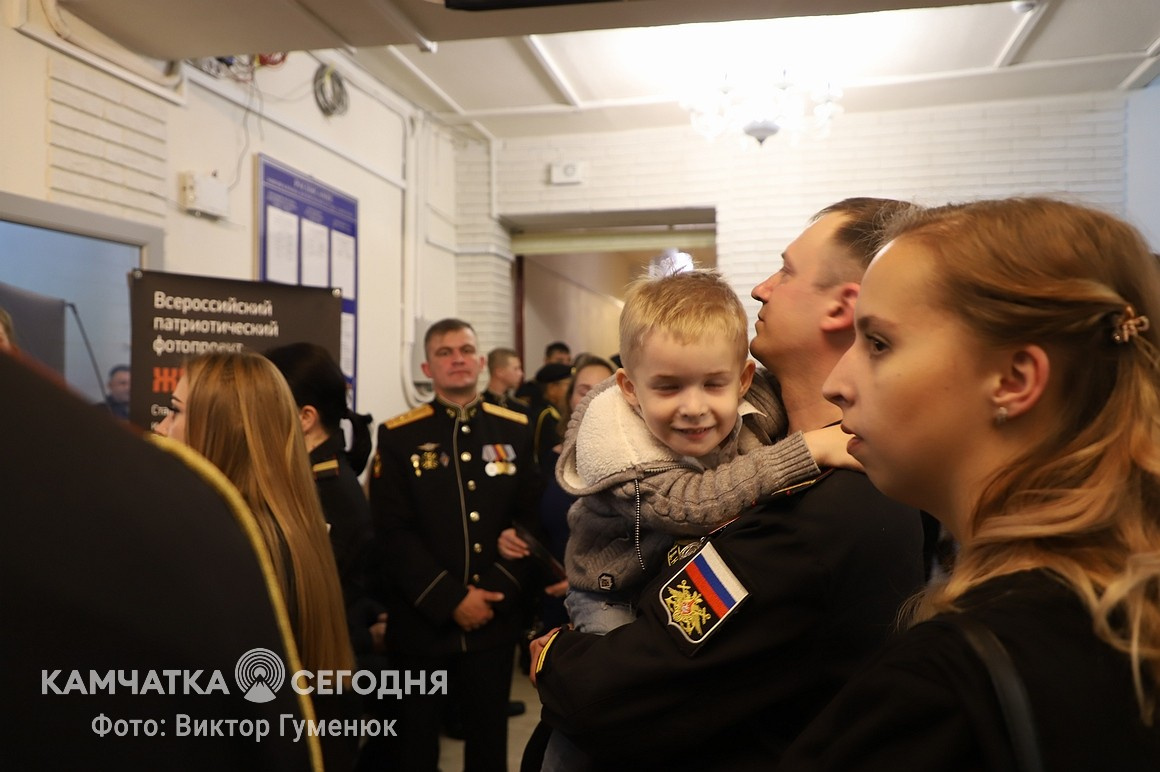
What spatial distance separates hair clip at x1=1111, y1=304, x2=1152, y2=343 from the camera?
2.61 ft

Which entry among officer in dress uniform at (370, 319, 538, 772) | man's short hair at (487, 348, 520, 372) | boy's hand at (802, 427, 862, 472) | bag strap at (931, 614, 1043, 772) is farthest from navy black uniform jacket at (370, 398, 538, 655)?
man's short hair at (487, 348, 520, 372)

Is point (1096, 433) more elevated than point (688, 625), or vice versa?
point (1096, 433)

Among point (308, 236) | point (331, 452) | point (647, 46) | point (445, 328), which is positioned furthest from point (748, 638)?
point (647, 46)

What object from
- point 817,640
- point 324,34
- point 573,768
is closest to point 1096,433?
point 817,640

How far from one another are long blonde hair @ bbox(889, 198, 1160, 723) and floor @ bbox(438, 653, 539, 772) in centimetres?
293

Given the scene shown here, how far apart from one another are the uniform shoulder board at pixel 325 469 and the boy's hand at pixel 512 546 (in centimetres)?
73

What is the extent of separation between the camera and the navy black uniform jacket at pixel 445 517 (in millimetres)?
3135

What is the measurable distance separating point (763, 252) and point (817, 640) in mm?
6400

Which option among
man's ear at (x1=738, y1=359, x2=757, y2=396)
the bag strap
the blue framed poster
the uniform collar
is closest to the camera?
the bag strap

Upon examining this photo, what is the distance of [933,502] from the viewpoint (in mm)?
888

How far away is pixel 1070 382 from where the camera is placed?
81 centimetres

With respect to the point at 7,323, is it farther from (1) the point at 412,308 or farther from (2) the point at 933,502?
(1) the point at 412,308

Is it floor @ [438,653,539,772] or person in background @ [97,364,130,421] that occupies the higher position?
person in background @ [97,364,130,421]

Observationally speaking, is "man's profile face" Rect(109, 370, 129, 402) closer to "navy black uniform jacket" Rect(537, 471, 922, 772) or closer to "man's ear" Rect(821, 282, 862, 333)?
"navy black uniform jacket" Rect(537, 471, 922, 772)
